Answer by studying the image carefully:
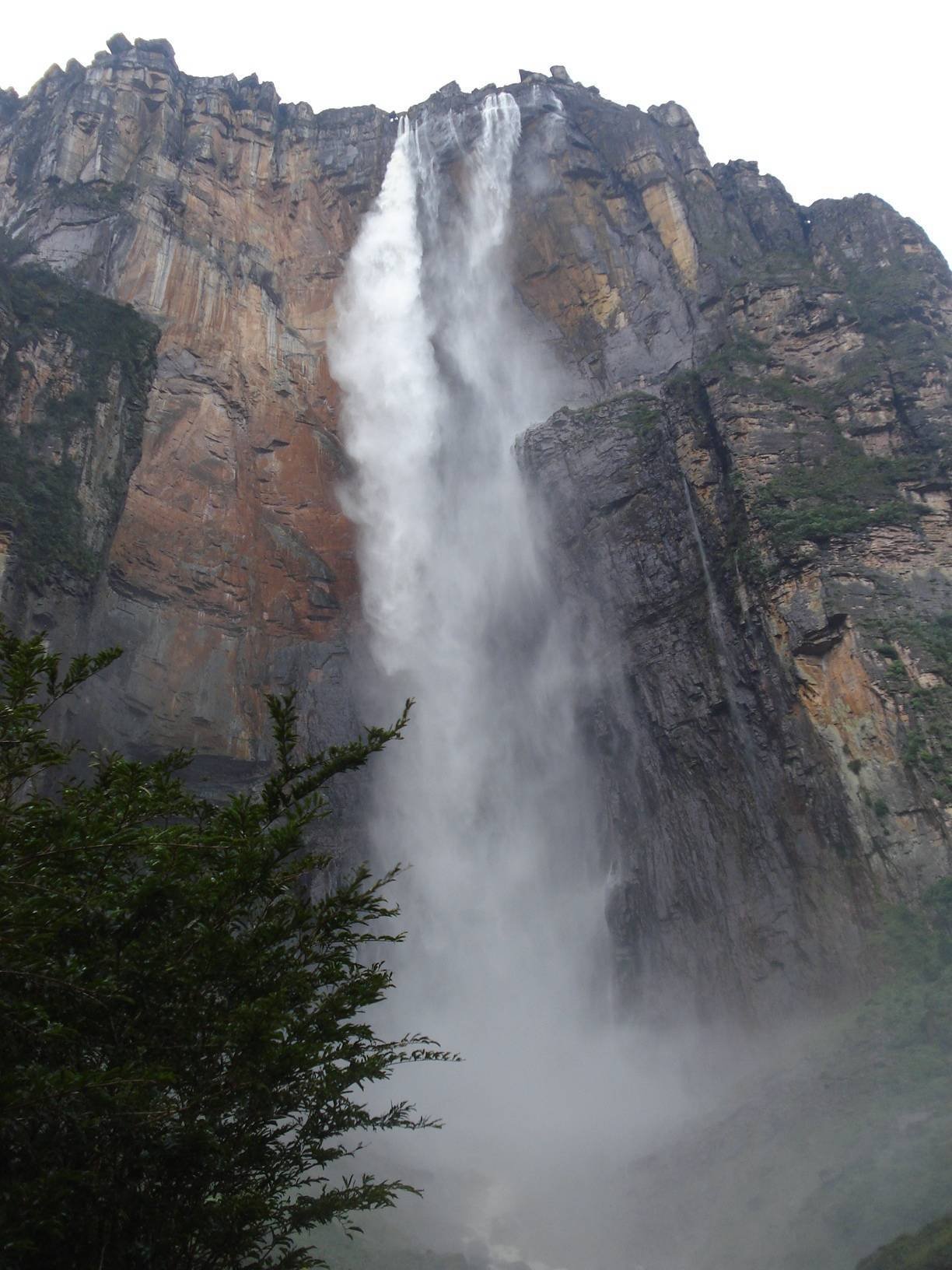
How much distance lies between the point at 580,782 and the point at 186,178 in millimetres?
26384

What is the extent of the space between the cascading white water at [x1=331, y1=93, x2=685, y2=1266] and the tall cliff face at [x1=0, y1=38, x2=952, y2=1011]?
1.19 metres

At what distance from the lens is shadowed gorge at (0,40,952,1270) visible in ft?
58.1

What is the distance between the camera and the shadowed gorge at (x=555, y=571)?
17719 millimetres

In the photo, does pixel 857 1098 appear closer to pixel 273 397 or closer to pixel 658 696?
pixel 658 696

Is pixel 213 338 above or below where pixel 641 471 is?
above

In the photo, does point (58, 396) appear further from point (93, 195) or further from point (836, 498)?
point (836, 498)

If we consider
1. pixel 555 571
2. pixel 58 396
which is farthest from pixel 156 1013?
pixel 555 571

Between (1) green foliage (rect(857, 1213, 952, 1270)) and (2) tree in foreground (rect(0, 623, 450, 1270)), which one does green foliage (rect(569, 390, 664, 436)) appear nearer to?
(1) green foliage (rect(857, 1213, 952, 1270))

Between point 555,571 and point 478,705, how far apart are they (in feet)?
15.9

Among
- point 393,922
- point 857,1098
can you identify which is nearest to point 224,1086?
point 857,1098

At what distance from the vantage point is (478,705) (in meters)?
28.3

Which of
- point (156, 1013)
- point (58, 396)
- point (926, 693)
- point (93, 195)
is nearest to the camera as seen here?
point (156, 1013)

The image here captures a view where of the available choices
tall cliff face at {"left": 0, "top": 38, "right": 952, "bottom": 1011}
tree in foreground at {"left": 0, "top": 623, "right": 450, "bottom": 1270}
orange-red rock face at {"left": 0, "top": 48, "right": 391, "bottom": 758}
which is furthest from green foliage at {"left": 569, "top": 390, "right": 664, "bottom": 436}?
tree in foreground at {"left": 0, "top": 623, "right": 450, "bottom": 1270}

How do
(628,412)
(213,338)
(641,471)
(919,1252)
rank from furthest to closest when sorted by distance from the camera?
(213,338) < (628,412) < (641,471) < (919,1252)
